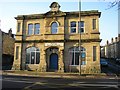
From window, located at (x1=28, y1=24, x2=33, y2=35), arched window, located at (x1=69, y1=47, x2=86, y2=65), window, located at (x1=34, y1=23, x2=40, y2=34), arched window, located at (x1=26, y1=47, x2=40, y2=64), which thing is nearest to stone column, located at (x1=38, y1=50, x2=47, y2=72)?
arched window, located at (x1=26, y1=47, x2=40, y2=64)

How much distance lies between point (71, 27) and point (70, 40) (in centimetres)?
199

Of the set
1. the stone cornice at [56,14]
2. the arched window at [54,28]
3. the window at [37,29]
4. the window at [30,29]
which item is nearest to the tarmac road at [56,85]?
the arched window at [54,28]

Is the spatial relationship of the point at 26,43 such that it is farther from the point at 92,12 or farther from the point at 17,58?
the point at 92,12

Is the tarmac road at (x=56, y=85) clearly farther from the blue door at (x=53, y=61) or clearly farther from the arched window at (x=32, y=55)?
the arched window at (x=32, y=55)

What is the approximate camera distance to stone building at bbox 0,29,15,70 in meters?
43.8

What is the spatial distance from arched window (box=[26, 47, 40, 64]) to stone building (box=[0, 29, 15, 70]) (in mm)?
11213

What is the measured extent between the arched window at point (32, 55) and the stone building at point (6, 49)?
11213 mm

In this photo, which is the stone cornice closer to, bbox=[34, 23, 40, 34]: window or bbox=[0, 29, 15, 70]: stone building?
bbox=[34, 23, 40, 34]: window

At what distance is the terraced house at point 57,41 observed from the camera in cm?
3012

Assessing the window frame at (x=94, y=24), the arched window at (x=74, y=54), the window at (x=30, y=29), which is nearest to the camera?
the window frame at (x=94, y=24)

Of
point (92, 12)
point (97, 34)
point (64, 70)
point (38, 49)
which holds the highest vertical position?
point (92, 12)

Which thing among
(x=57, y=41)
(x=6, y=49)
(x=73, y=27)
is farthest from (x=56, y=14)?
(x=6, y=49)

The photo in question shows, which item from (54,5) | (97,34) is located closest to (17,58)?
(54,5)

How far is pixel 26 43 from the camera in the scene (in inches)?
Answer: 1282
